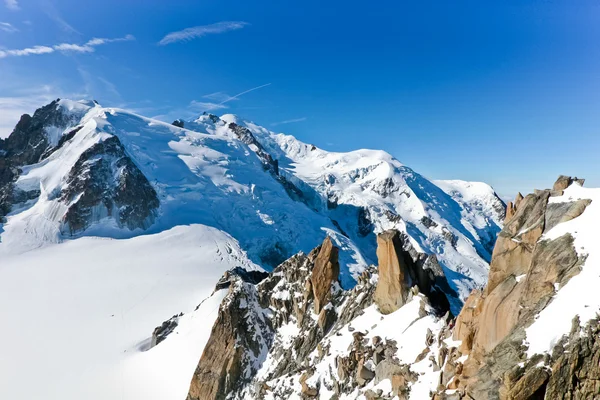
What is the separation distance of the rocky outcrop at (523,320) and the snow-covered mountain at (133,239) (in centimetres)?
2334

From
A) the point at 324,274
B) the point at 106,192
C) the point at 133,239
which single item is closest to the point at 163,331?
the point at 324,274

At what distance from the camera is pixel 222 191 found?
141375mm

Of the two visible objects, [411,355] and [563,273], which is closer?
[563,273]

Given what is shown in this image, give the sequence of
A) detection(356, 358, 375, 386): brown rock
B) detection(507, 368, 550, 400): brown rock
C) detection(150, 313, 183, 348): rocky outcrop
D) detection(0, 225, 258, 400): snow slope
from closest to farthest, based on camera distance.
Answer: detection(507, 368, 550, 400): brown rock → detection(356, 358, 375, 386): brown rock → detection(0, 225, 258, 400): snow slope → detection(150, 313, 183, 348): rocky outcrop

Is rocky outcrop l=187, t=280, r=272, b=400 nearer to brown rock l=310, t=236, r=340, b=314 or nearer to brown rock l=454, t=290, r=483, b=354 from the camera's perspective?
brown rock l=310, t=236, r=340, b=314

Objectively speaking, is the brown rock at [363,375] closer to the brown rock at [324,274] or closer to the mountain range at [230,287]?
the mountain range at [230,287]

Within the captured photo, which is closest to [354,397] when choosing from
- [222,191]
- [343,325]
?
[343,325]

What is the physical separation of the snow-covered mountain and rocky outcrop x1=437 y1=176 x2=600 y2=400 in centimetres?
2334

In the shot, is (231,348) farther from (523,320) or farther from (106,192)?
(106,192)

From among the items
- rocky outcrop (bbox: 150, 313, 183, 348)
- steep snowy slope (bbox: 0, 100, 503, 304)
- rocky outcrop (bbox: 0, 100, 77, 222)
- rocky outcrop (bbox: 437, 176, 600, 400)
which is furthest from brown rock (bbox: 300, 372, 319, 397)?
rocky outcrop (bbox: 0, 100, 77, 222)

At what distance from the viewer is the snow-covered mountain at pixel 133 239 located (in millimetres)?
54406

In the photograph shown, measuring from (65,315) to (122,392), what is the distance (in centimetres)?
2964

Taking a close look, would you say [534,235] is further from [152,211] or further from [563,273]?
[152,211]

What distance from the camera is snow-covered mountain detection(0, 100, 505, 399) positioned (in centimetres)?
5441
